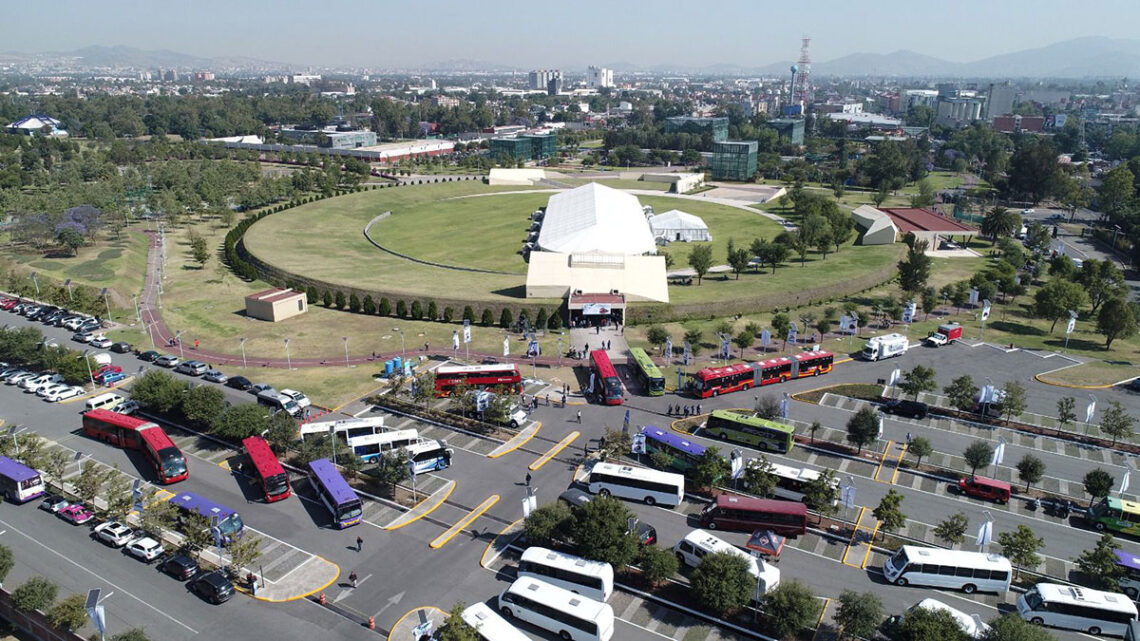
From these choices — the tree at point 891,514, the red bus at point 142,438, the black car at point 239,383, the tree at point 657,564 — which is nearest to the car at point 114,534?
the red bus at point 142,438

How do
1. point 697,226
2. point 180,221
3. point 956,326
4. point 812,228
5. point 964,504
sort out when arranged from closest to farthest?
point 964,504, point 956,326, point 812,228, point 697,226, point 180,221

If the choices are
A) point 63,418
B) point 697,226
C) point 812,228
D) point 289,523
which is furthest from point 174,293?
point 812,228

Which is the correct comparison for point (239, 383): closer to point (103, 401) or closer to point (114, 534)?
point (103, 401)

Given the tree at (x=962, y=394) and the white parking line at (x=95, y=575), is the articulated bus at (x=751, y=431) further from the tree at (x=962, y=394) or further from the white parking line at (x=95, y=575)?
the white parking line at (x=95, y=575)

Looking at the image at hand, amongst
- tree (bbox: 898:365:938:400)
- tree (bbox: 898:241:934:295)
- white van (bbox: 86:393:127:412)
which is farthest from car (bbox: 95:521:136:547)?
tree (bbox: 898:241:934:295)

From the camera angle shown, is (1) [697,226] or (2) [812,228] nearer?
(2) [812,228]

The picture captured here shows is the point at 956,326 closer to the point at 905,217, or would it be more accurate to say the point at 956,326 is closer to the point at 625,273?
the point at 625,273
